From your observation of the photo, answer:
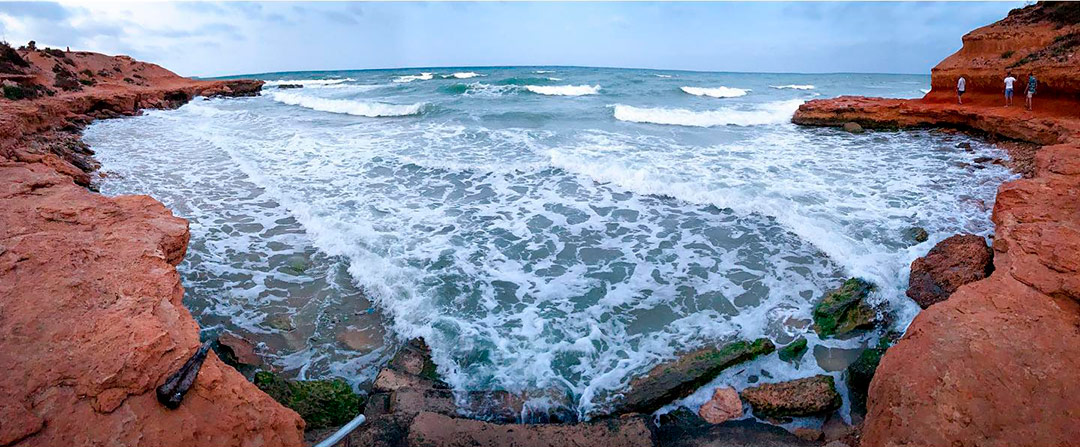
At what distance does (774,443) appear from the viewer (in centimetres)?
318

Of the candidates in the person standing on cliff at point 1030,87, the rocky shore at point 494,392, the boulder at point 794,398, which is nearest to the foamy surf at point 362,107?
the rocky shore at point 494,392

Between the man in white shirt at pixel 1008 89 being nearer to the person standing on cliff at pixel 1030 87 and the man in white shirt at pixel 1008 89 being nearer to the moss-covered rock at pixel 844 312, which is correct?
the person standing on cliff at pixel 1030 87

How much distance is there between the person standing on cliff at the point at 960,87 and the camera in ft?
48.4

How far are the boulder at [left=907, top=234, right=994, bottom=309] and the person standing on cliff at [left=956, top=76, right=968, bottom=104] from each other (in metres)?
13.7

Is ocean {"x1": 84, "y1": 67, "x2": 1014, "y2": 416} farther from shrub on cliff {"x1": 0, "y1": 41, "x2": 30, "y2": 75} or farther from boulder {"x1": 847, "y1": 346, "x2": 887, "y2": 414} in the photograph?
shrub on cliff {"x1": 0, "y1": 41, "x2": 30, "y2": 75}

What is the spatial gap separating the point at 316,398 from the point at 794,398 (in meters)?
3.65

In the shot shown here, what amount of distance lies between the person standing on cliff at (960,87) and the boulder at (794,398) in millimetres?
16599

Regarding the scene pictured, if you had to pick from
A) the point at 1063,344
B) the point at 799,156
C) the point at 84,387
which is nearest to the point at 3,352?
the point at 84,387

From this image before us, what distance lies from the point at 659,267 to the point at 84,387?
17.6 feet

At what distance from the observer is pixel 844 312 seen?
Result: 185 inches

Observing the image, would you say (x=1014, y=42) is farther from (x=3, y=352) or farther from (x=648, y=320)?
(x=3, y=352)

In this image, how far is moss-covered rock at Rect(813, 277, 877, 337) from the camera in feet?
14.9

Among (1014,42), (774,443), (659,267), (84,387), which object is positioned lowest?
(774,443)

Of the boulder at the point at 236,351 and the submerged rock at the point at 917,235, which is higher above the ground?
the submerged rock at the point at 917,235
